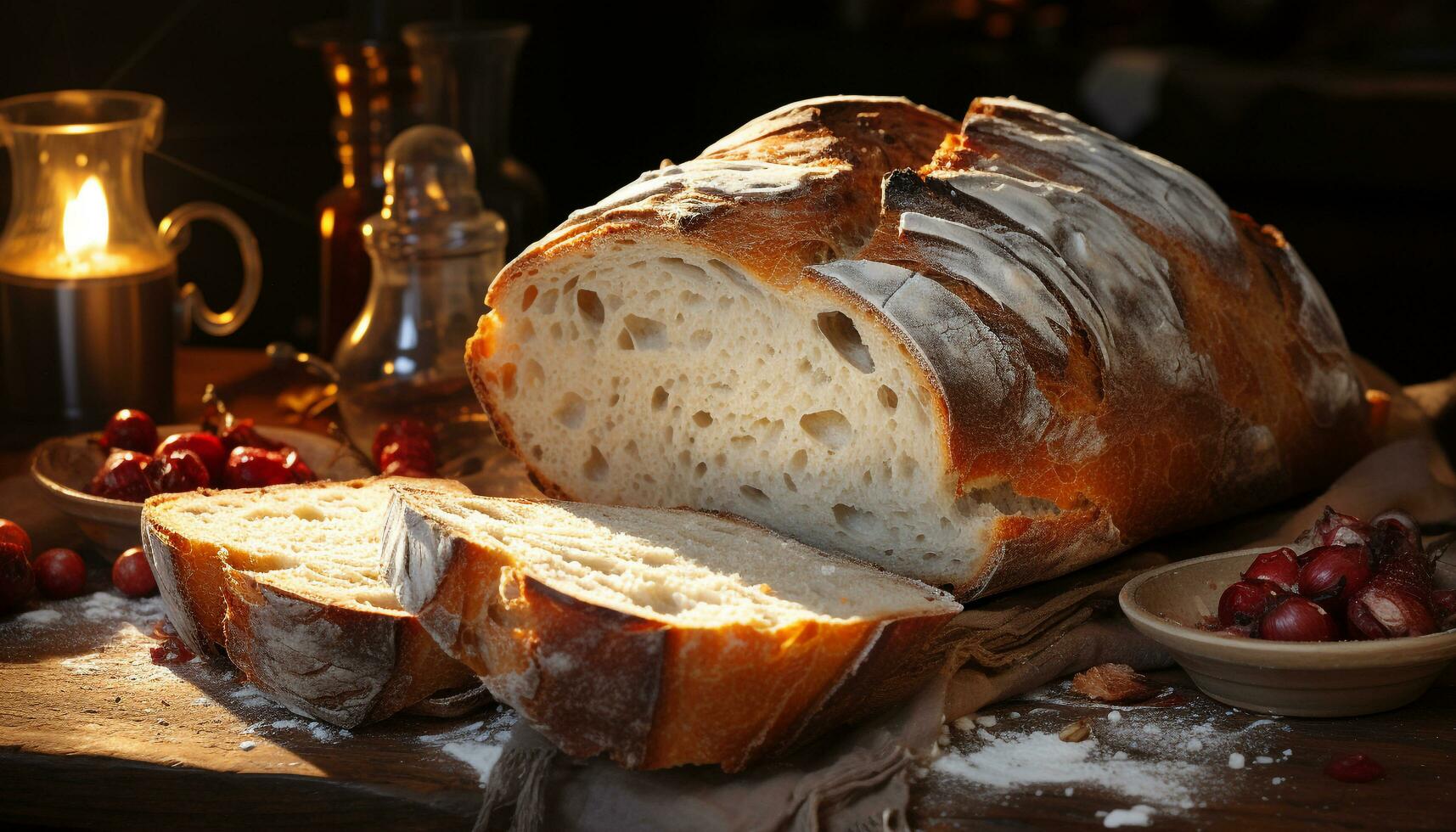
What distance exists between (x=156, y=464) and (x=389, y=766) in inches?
34.0

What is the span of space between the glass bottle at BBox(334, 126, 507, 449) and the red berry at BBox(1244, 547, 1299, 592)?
1508 millimetres

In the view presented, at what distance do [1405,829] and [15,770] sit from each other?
65.0 inches

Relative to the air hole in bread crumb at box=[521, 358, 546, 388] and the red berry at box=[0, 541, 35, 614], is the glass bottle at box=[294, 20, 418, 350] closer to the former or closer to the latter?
the air hole in bread crumb at box=[521, 358, 546, 388]

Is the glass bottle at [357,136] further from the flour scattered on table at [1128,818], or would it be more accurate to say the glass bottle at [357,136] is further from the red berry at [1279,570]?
the flour scattered on table at [1128,818]

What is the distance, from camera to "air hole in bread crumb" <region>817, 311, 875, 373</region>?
2133mm

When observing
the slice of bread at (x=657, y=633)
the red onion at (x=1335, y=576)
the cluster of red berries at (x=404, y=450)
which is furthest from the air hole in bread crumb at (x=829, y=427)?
the cluster of red berries at (x=404, y=450)

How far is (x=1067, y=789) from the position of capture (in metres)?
1.72

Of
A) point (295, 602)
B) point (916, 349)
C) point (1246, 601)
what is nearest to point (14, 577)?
point (295, 602)

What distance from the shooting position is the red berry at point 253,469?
2.46 meters

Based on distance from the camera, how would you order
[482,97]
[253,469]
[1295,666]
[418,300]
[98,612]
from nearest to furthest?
[1295,666] → [98,612] → [253,469] → [418,300] → [482,97]

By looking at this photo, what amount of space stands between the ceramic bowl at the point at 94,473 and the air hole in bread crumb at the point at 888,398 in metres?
0.98

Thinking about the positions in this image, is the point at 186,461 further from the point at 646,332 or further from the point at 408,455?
the point at 646,332

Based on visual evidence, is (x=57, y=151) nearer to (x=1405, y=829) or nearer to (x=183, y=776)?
(x=183, y=776)

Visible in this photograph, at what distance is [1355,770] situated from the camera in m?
1.74
